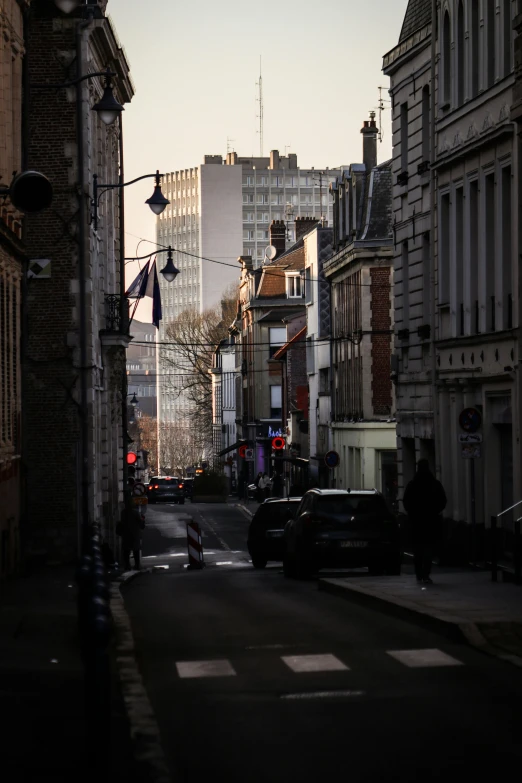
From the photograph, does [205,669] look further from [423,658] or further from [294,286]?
[294,286]

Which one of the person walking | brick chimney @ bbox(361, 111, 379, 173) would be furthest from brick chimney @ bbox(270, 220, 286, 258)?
the person walking

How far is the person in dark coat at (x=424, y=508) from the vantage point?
2158 cm

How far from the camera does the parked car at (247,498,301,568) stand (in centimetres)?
3394

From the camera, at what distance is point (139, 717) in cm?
1033

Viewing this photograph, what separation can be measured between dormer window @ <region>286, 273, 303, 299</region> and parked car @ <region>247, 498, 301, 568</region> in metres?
54.4

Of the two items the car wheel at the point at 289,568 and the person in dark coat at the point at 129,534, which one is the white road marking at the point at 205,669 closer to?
the car wheel at the point at 289,568

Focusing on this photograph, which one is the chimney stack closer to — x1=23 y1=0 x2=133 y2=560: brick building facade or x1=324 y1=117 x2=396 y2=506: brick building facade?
x1=324 y1=117 x2=396 y2=506: brick building facade

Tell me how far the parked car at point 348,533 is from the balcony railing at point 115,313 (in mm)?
15154

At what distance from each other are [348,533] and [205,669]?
12153mm

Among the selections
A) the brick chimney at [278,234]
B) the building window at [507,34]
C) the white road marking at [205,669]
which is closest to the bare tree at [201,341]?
the brick chimney at [278,234]

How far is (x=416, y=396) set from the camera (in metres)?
35.6

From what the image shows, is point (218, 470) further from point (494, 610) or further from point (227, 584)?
point (494, 610)

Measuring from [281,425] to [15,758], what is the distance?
8130cm

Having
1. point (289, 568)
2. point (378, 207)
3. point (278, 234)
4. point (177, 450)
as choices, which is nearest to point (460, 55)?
point (289, 568)
